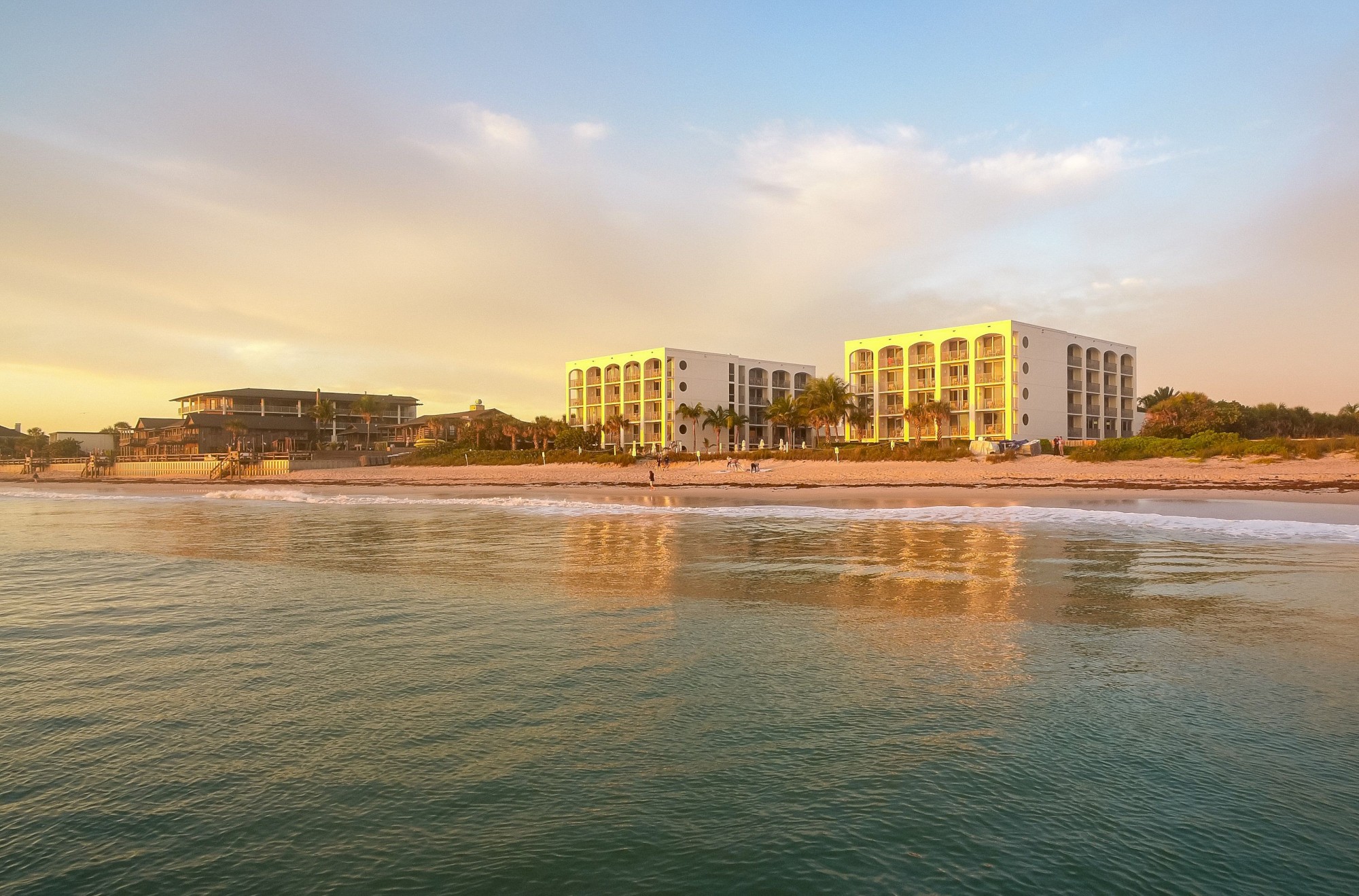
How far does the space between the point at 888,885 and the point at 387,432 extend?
114 meters

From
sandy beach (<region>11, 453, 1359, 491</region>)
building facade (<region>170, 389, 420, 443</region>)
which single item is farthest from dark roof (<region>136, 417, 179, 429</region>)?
sandy beach (<region>11, 453, 1359, 491</region>)

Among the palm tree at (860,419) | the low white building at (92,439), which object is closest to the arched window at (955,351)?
the palm tree at (860,419)

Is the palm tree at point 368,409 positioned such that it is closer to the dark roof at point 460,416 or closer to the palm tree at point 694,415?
the dark roof at point 460,416

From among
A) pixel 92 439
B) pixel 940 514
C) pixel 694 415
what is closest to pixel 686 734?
pixel 940 514

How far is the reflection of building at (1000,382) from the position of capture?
2788 inches

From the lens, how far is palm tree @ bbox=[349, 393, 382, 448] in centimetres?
10094

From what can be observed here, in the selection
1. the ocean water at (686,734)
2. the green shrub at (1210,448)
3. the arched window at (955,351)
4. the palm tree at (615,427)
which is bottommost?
the ocean water at (686,734)

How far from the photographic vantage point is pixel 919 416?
71938 mm

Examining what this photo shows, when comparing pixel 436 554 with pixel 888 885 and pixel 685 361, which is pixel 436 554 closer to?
pixel 888 885

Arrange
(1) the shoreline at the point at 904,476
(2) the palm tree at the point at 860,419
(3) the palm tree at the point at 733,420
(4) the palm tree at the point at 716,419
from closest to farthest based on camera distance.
Result: (1) the shoreline at the point at 904,476
(2) the palm tree at the point at 860,419
(4) the palm tree at the point at 716,419
(3) the palm tree at the point at 733,420

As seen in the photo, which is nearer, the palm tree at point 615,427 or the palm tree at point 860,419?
the palm tree at point 860,419

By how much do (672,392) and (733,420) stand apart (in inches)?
313

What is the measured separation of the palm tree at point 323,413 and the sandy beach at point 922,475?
24.9 metres

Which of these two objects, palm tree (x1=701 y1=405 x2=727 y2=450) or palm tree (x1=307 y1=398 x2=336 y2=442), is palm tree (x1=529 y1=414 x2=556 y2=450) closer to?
palm tree (x1=701 y1=405 x2=727 y2=450)
